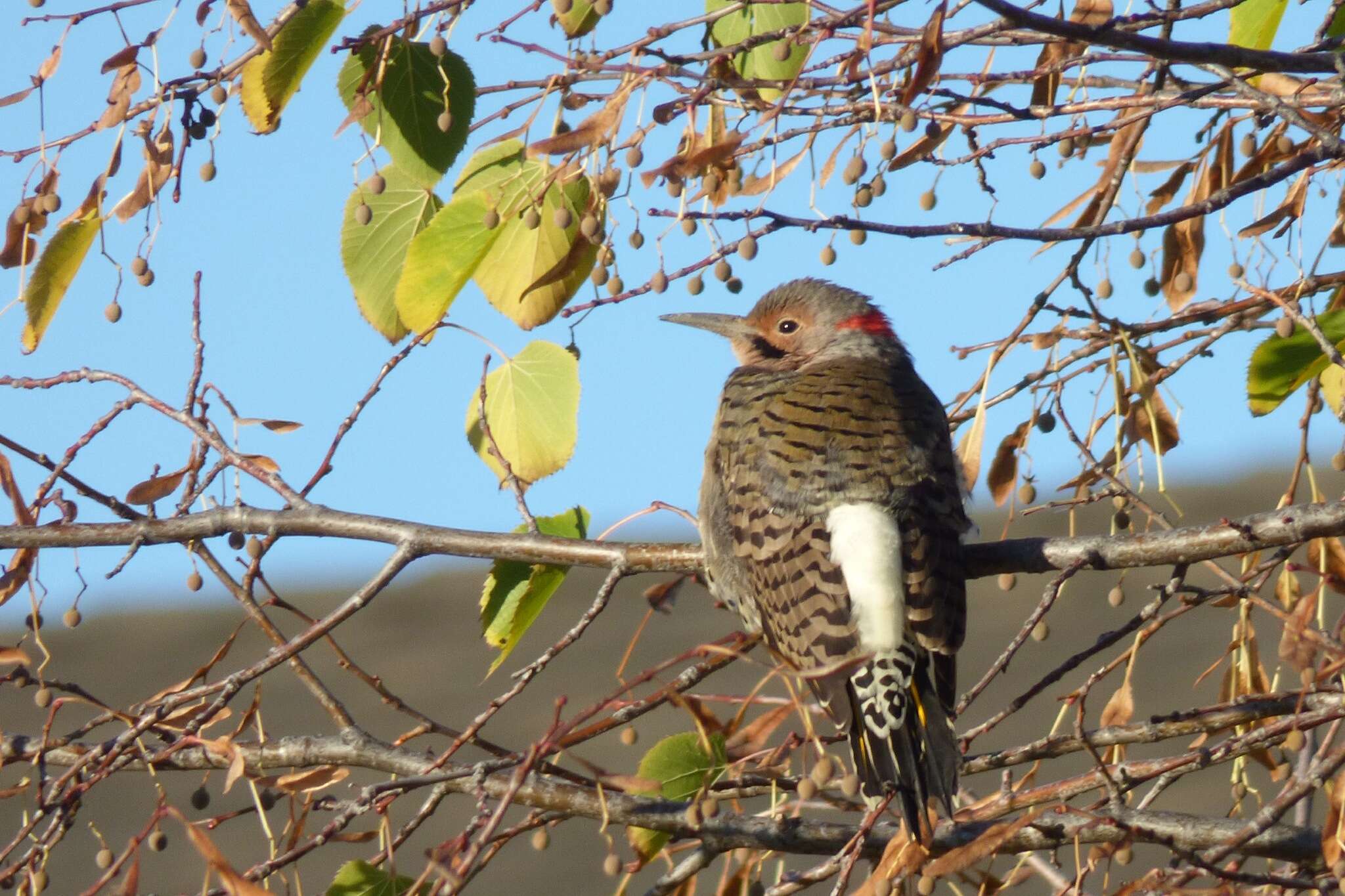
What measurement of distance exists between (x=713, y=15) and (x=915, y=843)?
146 cm

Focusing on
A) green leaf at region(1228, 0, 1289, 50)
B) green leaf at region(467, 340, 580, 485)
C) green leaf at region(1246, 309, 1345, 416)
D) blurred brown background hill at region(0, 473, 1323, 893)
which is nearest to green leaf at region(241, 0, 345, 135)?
green leaf at region(467, 340, 580, 485)

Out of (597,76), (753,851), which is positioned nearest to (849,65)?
(597,76)

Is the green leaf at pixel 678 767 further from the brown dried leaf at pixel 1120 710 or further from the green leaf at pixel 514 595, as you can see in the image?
the brown dried leaf at pixel 1120 710

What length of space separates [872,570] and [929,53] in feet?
5.20

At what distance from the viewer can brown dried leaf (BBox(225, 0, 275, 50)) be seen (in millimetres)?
2607

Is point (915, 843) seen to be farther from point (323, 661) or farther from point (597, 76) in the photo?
point (323, 661)

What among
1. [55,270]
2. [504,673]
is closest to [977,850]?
[55,270]

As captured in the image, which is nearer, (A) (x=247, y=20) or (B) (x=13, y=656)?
(A) (x=247, y=20)

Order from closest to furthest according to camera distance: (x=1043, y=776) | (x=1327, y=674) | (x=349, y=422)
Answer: (x=1327, y=674), (x=349, y=422), (x=1043, y=776)

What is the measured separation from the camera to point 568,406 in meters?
3.33

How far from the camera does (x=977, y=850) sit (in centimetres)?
252

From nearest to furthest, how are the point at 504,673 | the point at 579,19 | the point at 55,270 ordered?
the point at 579,19 → the point at 55,270 → the point at 504,673

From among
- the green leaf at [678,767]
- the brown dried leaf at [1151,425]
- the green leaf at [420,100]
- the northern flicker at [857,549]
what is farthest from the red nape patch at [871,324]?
the green leaf at [678,767]

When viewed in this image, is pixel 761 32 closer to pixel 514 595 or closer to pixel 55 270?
pixel 514 595
